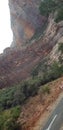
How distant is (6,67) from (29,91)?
924 inches

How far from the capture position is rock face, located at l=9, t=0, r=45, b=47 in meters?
70.3

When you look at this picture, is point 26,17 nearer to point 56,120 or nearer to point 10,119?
point 10,119

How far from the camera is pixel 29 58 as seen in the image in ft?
180

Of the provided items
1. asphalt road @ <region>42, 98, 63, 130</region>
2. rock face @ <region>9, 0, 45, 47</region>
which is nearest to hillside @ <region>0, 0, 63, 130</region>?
rock face @ <region>9, 0, 45, 47</region>

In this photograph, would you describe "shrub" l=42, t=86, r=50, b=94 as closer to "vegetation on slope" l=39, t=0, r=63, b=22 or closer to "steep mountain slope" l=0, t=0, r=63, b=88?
"steep mountain slope" l=0, t=0, r=63, b=88

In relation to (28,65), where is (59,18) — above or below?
above

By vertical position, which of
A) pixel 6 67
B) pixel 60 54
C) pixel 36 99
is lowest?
pixel 36 99

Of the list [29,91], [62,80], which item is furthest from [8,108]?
[62,80]

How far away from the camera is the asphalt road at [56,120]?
24406mm

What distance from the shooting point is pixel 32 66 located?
52.3 meters

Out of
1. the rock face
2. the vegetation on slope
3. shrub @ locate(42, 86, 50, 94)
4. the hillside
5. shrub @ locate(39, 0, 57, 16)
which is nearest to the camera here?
→ the hillside

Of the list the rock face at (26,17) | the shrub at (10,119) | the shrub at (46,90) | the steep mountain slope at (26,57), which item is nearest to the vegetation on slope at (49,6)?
the steep mountain slope at (26,57)

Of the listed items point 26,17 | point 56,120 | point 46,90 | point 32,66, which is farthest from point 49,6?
point 56,120

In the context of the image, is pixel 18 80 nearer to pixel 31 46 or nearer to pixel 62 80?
pixel 31 46
